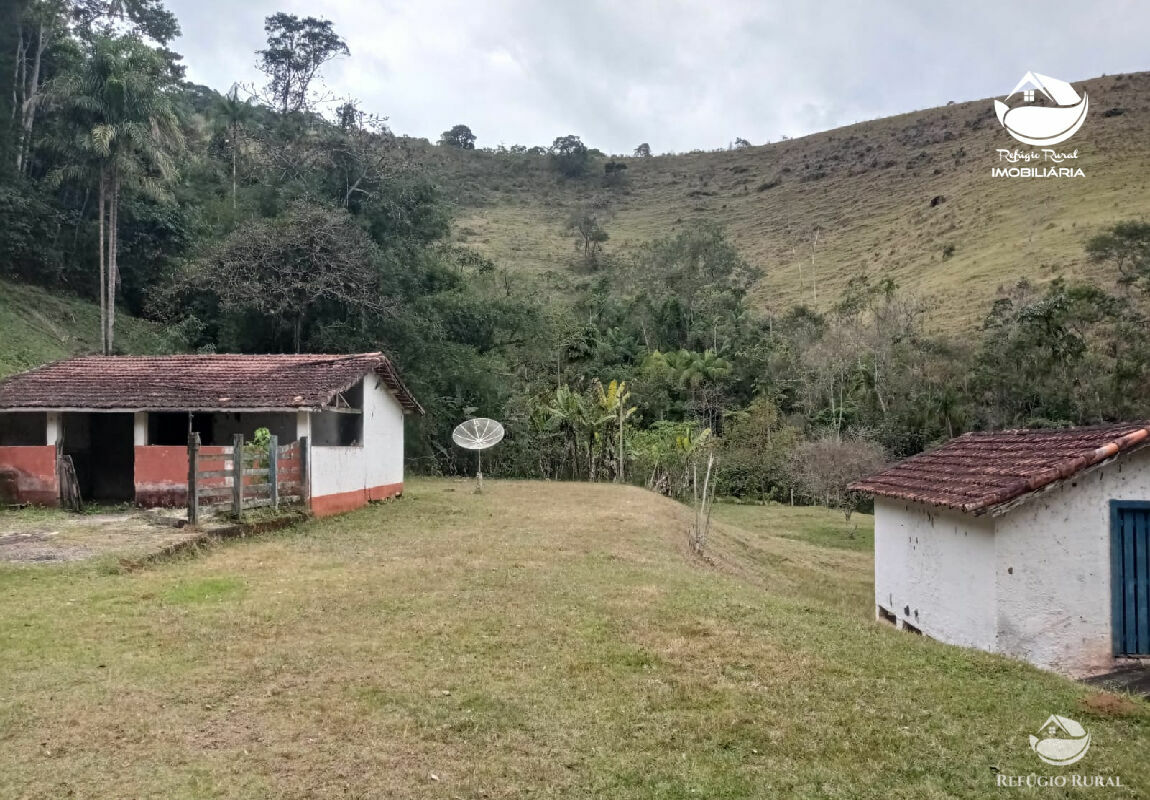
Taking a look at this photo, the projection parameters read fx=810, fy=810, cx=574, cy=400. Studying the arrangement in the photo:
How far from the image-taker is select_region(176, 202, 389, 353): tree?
74.6 ft

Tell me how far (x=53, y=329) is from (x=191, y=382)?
46.9 ft

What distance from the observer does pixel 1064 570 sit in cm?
853

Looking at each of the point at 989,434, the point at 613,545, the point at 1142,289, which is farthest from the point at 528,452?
the point at 1142,289

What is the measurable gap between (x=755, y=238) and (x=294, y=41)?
101ft

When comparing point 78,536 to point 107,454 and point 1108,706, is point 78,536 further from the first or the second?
point 1108,706

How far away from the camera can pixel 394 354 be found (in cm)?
2511

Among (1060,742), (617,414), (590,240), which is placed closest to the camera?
(1060,742)

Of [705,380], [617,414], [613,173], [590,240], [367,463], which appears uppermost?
[613,173]

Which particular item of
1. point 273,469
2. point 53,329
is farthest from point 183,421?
point 53,329

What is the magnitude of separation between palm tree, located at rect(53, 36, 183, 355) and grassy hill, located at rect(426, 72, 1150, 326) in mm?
9869

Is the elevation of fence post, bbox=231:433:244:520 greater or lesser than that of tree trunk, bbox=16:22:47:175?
lesser

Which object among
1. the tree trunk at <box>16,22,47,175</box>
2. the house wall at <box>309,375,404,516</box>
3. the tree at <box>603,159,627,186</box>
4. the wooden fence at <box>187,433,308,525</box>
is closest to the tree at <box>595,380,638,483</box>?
the house wall at <box>309,375,404,516</box>

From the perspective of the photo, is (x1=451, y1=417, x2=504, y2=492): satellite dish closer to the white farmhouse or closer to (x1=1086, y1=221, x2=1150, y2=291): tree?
the white farmhouse

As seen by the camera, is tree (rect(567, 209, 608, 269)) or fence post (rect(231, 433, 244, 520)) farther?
tree (rect(567, 209, 608, 269))
